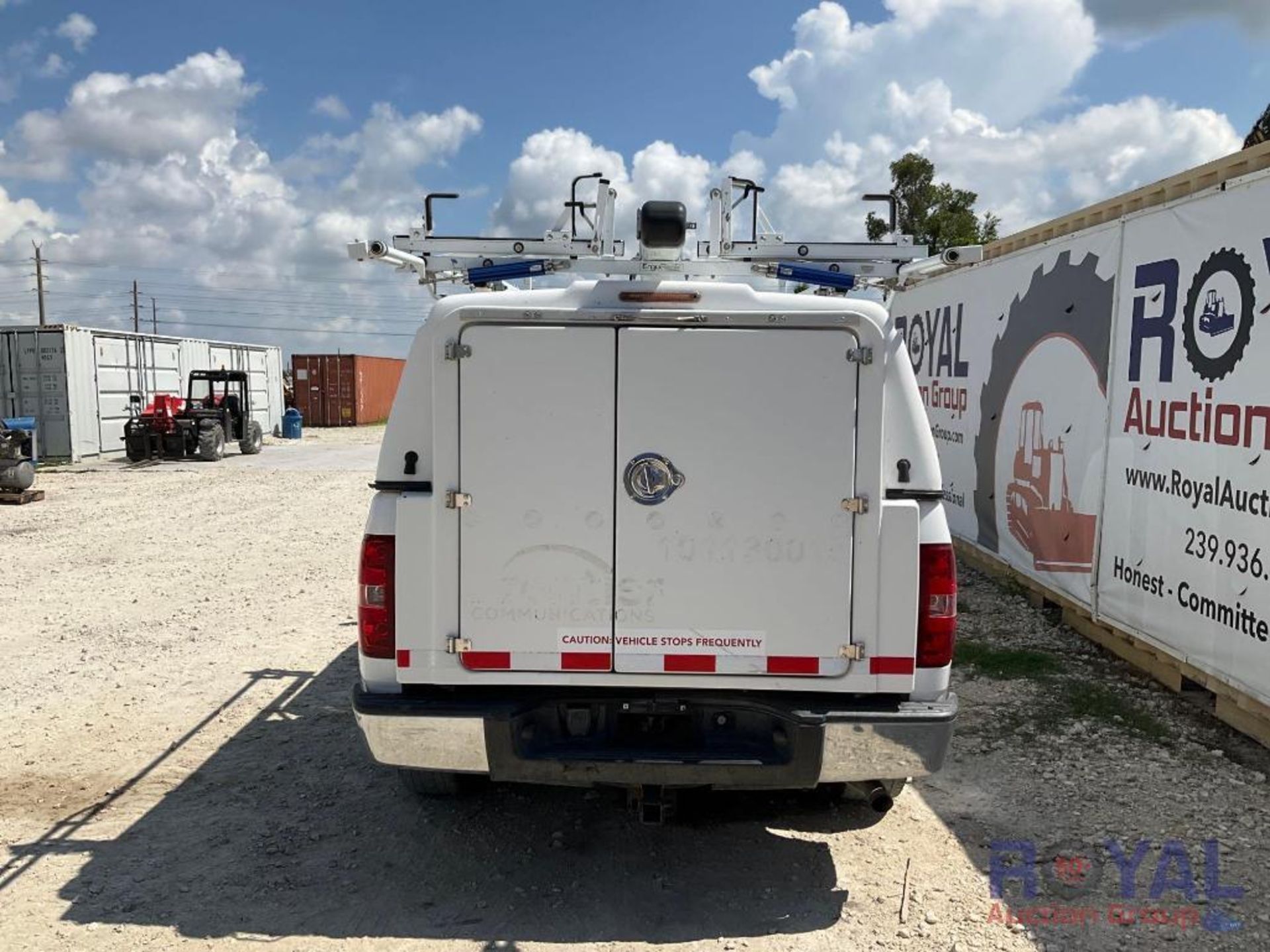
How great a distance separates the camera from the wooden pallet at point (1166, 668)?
5094 mm

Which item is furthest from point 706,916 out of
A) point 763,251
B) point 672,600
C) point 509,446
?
point 763,251

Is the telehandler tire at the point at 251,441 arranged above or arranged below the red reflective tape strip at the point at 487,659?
below

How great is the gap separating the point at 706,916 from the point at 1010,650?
13.5ft

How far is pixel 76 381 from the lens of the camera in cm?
2211

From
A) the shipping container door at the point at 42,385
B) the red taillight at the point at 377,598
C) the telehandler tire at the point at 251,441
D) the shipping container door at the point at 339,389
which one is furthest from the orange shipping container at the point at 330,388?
the red taillight at the point at 377,598

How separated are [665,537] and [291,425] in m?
29.6

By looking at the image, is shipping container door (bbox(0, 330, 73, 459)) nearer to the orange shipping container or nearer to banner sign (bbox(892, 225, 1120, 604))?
the orange shipping container

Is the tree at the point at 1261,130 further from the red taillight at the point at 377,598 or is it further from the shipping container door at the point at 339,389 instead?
A: the shipping container door at the point at 339,389

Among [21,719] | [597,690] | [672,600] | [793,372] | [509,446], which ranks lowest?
[21,719]

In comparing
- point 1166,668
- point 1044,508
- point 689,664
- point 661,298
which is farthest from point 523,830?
point 1044,508

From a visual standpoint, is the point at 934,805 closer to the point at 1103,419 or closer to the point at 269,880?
the point at 269,880

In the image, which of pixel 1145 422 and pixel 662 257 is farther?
pixel 1145 422

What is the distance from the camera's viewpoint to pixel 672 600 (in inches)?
133

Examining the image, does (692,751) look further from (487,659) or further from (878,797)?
(878,797)
